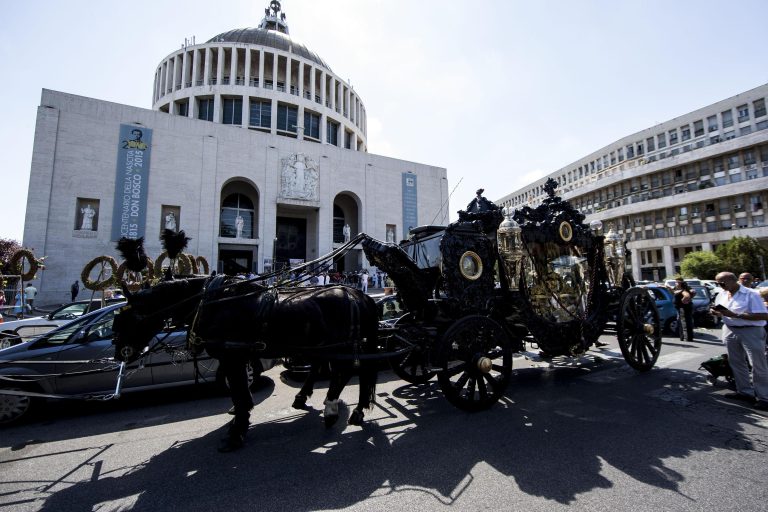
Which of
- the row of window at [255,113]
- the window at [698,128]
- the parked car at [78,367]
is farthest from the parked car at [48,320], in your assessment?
the window at [698,128]

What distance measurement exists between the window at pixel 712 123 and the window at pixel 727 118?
944 millimetres

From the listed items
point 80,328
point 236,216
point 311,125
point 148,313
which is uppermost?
point 311,125

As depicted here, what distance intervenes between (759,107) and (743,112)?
4.68ft

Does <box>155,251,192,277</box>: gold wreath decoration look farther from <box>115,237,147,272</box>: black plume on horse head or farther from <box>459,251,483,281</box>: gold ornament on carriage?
<box>459,251,483,281</box>: gold ornament on carriage

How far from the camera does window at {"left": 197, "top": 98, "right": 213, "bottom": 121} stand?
38406mm

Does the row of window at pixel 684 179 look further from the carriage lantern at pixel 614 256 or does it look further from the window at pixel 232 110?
the window at pixel 232 110

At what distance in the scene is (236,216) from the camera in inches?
1286

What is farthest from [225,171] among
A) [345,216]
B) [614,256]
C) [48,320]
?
[614,256]

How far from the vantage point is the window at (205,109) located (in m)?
38.4

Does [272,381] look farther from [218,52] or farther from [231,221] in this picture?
[218,52]

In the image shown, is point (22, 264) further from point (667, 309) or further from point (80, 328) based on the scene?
point (667, 309)

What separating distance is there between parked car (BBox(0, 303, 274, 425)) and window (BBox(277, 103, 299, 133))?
3799 centimetres

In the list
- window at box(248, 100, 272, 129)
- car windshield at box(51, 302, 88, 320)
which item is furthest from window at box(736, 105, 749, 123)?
car windshield at box(51, 302, 88, 320)

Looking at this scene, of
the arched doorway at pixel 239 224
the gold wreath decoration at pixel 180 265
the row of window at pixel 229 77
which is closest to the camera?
the gold wreath decoration at pixel 180 265
